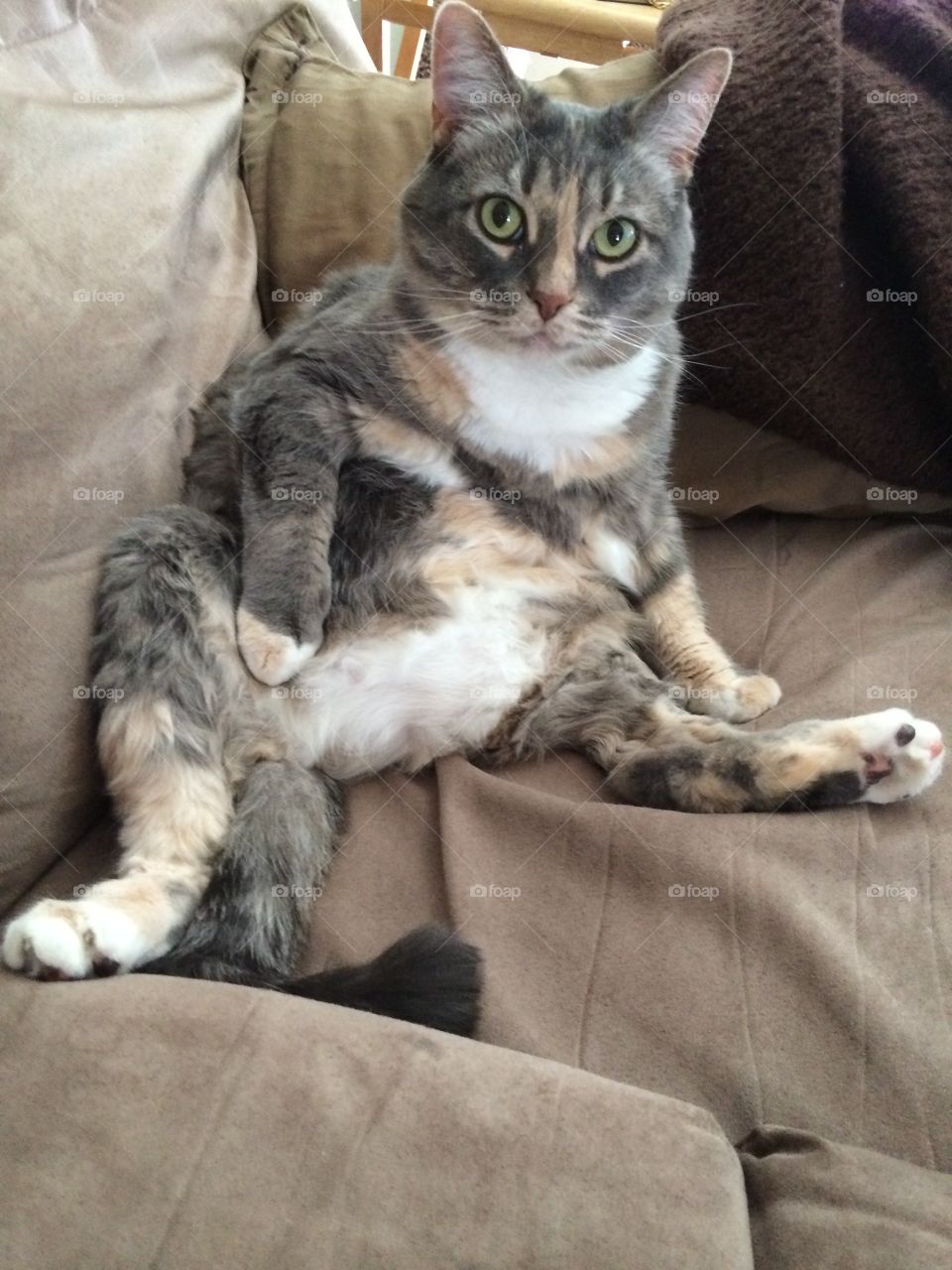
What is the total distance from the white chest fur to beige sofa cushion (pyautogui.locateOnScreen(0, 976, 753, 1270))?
2.58 ft

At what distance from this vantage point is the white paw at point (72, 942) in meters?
0.88

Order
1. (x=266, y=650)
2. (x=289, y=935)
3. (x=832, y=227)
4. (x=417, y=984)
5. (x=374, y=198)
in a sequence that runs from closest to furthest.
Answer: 1. (x=417, y=984)
2. (x=289, y=935)
3. (x=266, y=650)
4. (x=832, y=227)
5. (x=374, y=198)

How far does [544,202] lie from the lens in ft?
3.76

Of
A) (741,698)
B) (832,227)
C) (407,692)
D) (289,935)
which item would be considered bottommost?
(289,935)

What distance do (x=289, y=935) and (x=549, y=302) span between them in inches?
32.6

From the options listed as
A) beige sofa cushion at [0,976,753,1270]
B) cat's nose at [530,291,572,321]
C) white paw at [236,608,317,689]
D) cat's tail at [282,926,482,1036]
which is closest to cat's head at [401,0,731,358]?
cat's nose at [530,291,572,321]

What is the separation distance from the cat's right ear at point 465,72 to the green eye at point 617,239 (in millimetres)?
210

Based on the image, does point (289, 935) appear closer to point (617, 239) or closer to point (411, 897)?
point (411, 897)

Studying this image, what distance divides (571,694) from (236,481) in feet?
1.86

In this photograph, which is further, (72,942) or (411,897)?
(411,897)

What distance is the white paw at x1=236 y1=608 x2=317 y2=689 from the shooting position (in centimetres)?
114

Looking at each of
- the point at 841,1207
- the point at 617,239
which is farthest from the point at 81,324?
the point at 841,1207

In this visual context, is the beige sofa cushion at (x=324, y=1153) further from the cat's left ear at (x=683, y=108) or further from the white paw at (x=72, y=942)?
the cat's left ear at (x=683, y=108)

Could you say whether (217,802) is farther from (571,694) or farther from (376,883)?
(571,694)
